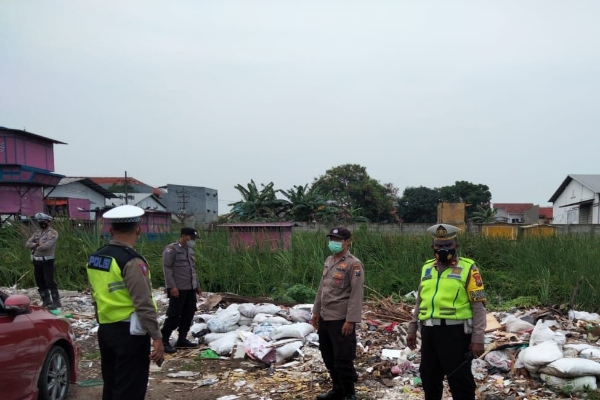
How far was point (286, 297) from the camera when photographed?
9.60m

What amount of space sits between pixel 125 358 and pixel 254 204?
20043mm

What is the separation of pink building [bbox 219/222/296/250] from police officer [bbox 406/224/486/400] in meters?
8.31

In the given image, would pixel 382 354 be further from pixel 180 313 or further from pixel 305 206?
pixel 305 206

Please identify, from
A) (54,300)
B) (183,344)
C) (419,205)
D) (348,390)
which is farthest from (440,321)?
(419,205)

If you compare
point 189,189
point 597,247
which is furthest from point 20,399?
point 189,189

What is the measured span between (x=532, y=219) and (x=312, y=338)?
25787mm

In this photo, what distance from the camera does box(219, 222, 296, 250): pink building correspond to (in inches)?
468

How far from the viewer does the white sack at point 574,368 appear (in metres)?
4.68

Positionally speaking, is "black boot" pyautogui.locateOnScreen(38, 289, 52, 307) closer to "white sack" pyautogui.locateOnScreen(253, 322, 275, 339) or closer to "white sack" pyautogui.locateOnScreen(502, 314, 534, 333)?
"white sack" pyautogui.locateOnScreen(253, 322, 275, 339)

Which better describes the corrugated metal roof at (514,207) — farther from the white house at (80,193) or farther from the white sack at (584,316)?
the white sack at (584,316)

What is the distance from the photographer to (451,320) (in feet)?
11.5

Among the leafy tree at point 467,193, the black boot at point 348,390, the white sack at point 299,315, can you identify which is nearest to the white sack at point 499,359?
the black boot at point 348,390

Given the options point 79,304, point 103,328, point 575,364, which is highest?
point 103,328

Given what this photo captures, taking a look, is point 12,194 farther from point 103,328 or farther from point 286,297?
point 103,328
